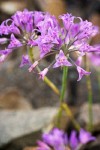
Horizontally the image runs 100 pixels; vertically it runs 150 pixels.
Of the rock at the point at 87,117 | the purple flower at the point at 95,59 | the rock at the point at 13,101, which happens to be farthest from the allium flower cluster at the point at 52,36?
the purple flower at the point at 95,59

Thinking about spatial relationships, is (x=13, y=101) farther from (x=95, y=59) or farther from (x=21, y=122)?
(x=95, y=59)

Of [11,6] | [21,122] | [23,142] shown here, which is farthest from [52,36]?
[11,6]

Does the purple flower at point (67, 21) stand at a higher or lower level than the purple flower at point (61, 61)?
higher

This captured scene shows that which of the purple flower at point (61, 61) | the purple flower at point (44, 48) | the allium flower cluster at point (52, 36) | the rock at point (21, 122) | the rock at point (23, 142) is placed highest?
the rock at point (21, 122)

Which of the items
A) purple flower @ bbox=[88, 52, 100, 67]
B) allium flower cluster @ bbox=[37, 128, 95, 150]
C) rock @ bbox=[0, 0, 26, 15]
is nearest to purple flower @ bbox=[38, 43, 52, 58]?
allium flower cluster @ bbox=[37, 128, 95, 150]

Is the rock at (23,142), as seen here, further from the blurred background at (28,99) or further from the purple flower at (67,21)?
the purple flower at (67,21)

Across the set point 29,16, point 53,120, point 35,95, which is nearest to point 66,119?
point 53,120
